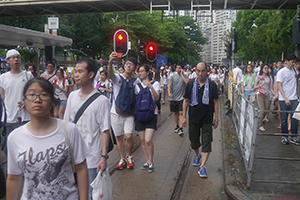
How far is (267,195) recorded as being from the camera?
4.26 metres

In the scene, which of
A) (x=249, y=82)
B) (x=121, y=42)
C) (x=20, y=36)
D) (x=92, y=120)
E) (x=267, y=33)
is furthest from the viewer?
(x=267, y=33)

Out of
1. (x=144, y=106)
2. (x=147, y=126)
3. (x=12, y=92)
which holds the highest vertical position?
(x=12, y=92)

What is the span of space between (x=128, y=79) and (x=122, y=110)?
55 centimetres

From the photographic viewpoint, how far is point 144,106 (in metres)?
5.25

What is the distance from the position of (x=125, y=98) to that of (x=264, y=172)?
2665mm

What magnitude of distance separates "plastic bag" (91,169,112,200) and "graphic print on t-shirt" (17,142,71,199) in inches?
23.2

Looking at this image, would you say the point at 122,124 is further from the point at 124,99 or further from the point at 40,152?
the point at 40,152

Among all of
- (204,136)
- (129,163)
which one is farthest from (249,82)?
(129,163)

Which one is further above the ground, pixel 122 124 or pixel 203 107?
pixel 203 107

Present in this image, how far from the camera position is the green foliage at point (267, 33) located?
21.5 meters

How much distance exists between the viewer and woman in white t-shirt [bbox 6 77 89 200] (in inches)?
78.9

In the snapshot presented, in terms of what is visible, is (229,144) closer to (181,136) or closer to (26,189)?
(181,136)

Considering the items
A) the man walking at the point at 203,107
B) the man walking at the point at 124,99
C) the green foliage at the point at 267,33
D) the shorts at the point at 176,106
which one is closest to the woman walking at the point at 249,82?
the shorts at the point at 176,106

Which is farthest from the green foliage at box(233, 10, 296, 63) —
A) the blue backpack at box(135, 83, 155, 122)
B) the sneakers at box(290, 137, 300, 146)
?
the blue backpack at box(135, 83, 155, 122)
